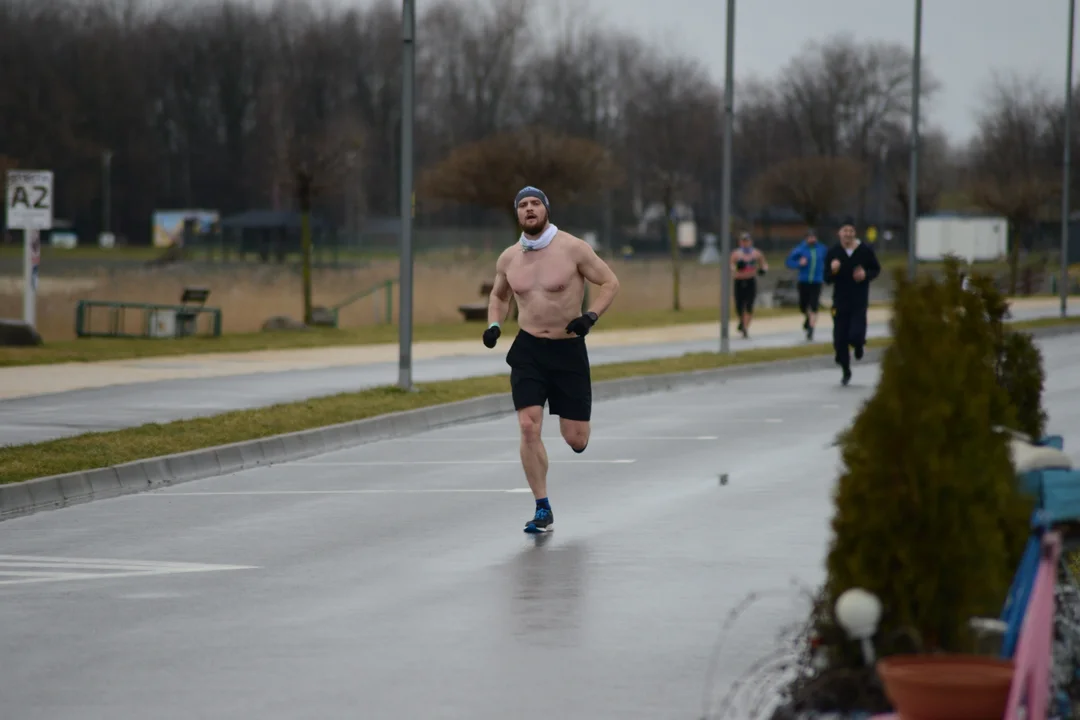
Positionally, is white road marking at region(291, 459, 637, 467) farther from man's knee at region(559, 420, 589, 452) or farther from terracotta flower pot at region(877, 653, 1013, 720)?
terracotta flower pot at region(877, 653, 1013, 720)

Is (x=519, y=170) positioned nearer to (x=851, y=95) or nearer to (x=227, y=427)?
(x=227, y=427)

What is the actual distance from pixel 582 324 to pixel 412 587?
2407 mm

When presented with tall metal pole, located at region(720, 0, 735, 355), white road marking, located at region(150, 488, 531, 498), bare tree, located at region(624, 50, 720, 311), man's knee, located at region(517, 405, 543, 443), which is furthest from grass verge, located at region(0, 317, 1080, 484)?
bare tree, located at region(624, 50, 720, 311)

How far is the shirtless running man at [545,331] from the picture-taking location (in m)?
11.2

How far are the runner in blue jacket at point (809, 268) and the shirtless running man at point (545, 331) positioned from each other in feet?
64.4

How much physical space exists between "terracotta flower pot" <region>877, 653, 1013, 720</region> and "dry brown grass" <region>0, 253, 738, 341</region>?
102 feet

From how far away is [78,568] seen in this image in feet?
32.2

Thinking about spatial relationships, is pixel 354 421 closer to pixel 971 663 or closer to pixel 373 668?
pixel 373 668

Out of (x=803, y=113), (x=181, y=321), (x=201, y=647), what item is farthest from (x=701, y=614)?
(x=803, y=113)

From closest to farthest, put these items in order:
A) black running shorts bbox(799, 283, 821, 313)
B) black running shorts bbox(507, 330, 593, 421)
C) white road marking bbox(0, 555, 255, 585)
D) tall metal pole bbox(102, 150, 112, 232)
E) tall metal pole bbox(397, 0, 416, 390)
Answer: white road marking bbox(0, 555, 255, 585) → black running shorts bbox(507, 330, 593, 421) → tall metal pole bbox(397, 0, 416, 390) → black running shorts bbox(799, 283, 821, 313) → tall metal pole bbox(102, 150, 112, 232)

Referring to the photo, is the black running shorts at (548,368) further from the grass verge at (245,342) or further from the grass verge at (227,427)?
the grass verge at (245,342)

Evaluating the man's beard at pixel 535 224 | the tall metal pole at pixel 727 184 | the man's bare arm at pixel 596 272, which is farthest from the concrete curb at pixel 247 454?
the tall metal pole at pixel 727 184

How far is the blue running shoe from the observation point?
11070mm

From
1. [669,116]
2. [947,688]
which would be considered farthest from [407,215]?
[669,116]
